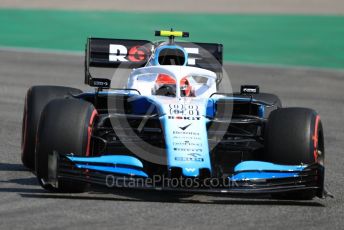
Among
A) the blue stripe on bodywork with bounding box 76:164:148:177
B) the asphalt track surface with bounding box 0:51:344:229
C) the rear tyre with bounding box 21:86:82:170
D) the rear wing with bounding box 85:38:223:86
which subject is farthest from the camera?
the rear wing with bounding box 85:38:223:86

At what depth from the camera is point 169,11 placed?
32406 mm

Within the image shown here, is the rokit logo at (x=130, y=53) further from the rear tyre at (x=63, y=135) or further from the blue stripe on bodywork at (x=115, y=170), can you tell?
the blue stripe on bodywork at (x=115, y=170)

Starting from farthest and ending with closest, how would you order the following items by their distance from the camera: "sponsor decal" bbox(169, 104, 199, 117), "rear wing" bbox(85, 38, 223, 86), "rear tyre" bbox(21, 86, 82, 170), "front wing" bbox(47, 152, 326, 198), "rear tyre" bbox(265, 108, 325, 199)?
"rear wing" bbox(85, 38, 223, 86) → "rear tyre" bbox(21, 86, 82, 170) → "sponsor decal" bbox(169, 104, 199, 117) → "rear tyre" bbox(265, 108, 325, 199) → "front wing" bbox(47, 152, 326, 198)

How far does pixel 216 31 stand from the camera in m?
28.3

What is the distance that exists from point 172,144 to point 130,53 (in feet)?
11.8

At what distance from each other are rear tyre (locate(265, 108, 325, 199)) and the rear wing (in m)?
3.02

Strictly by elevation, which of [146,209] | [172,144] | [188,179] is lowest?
[146,209]

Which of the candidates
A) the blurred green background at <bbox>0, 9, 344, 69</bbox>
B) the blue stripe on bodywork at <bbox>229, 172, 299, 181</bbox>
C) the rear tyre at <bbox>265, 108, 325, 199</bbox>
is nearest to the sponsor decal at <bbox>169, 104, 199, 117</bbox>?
the rear tyre at <bbox>265, 108, 325, 199</bbox>

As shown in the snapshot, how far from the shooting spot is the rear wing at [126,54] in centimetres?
1205

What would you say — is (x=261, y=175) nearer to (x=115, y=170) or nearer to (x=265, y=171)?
(x=265, y=171)

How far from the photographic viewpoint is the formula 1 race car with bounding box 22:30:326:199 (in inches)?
340

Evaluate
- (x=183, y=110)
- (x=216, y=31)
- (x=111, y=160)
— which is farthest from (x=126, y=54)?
(x=216, y=31)

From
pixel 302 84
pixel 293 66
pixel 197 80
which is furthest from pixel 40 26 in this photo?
pixel 197 80

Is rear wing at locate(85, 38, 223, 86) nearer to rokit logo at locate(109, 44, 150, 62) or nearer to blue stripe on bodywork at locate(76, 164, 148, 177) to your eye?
rokit logo at locate(109, 44, 150, 62)
